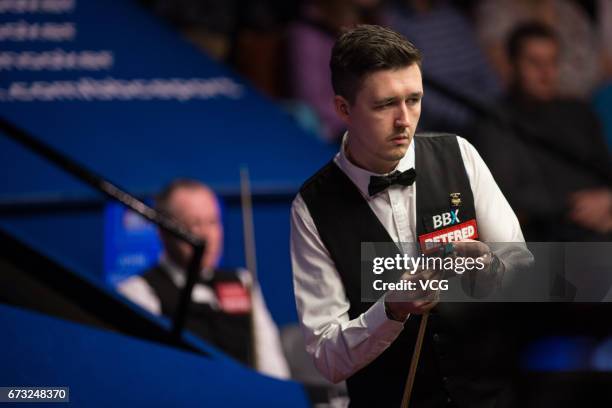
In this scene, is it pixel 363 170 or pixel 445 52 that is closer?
pixel 363 170

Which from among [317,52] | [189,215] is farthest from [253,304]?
[317,52]

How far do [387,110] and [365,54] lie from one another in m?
Result: 0.12

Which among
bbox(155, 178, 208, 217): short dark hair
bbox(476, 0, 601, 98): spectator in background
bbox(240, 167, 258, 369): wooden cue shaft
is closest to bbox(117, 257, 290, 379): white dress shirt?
bbox(155, 178, 208, 217): short dark hair

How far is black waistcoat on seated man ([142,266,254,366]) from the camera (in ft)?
13.8

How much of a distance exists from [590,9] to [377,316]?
4757 mm

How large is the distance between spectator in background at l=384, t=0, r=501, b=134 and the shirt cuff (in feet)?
10.5

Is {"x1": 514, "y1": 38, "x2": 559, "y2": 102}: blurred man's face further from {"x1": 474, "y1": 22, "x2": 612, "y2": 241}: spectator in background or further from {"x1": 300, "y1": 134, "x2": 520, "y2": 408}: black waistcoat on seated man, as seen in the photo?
{"x1": 300, "y1": 134, "x2": 520, "y2": 408}: black waistcoat on seated man

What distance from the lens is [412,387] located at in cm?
235

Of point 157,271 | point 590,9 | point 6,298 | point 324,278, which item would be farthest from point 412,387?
point 590,9

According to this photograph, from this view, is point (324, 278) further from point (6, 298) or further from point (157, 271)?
point (157, 271)

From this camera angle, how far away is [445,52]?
19.2 feet

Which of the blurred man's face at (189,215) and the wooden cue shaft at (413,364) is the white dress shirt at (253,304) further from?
the wooden cue shaft at (413,364)

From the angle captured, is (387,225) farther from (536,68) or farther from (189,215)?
(536,68)

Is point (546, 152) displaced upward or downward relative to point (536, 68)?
downward
